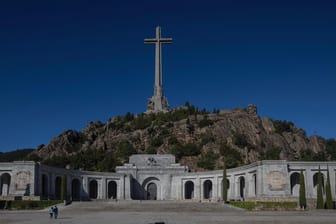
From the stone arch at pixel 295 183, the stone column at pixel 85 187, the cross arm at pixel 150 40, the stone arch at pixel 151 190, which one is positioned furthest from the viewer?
the cross arm at pixel 150 40

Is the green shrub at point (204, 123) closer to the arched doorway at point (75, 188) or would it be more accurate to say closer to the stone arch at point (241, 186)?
the stone arch at point (241, 186)

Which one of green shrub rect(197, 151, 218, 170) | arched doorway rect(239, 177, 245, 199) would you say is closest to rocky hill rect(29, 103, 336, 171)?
green shrub rect(197, 151, 218, 170)

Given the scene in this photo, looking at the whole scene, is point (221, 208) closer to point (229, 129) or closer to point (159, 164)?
point (159, 164)

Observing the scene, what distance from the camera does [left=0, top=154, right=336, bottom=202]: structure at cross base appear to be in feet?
192

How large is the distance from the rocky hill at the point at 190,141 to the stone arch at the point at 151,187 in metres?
8.63

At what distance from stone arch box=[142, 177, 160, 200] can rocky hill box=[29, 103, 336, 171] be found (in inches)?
340

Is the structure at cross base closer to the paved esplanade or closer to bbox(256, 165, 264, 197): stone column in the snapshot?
bbox(256, 165, 264, 197): stone column

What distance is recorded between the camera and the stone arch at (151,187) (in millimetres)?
78125

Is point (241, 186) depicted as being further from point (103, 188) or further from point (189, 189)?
point (103, 188)

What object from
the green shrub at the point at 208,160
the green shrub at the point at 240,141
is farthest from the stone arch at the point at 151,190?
the green shrub at the point at 240,141

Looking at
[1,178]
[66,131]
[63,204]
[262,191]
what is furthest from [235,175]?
[66,131]

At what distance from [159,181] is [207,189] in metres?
8.28

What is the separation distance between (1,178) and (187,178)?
28.8 metres

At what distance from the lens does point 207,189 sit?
249 feet
